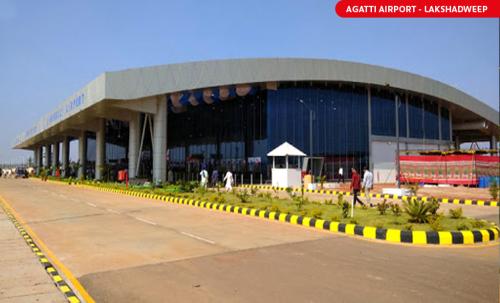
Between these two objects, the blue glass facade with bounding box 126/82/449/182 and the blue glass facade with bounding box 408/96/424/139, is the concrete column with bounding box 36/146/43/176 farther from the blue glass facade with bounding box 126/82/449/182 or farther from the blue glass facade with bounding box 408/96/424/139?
the blue glass facade with bounding box 408/96/424/139

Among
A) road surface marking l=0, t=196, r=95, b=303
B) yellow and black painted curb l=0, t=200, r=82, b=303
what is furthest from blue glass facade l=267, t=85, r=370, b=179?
yellow and black painted curb l=0, t=200, r=82, b=303

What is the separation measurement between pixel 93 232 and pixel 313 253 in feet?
19.9

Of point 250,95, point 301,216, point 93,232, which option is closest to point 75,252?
point 93,232

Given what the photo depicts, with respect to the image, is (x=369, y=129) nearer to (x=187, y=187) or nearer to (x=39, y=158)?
(x=187, y=187)

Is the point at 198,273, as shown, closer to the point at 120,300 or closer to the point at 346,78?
the point at 120,300

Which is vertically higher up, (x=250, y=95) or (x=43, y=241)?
(x=250, y=95)

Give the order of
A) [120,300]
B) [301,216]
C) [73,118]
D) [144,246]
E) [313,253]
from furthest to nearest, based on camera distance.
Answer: [73,118]
[301,216]
[144,246]
[313,253]
[120,300]

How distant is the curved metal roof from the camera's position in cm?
3102

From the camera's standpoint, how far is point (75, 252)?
8.48 m

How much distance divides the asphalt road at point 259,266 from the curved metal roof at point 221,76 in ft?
67.2

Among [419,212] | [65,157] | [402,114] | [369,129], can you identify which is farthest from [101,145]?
[419,212]

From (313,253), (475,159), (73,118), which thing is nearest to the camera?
(313,253)

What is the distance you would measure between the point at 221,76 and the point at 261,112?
5.82 m

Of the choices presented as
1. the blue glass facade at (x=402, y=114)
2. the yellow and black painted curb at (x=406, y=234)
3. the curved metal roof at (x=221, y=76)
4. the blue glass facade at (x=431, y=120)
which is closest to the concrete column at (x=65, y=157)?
the curved metal roof at (x=221, y=76)
